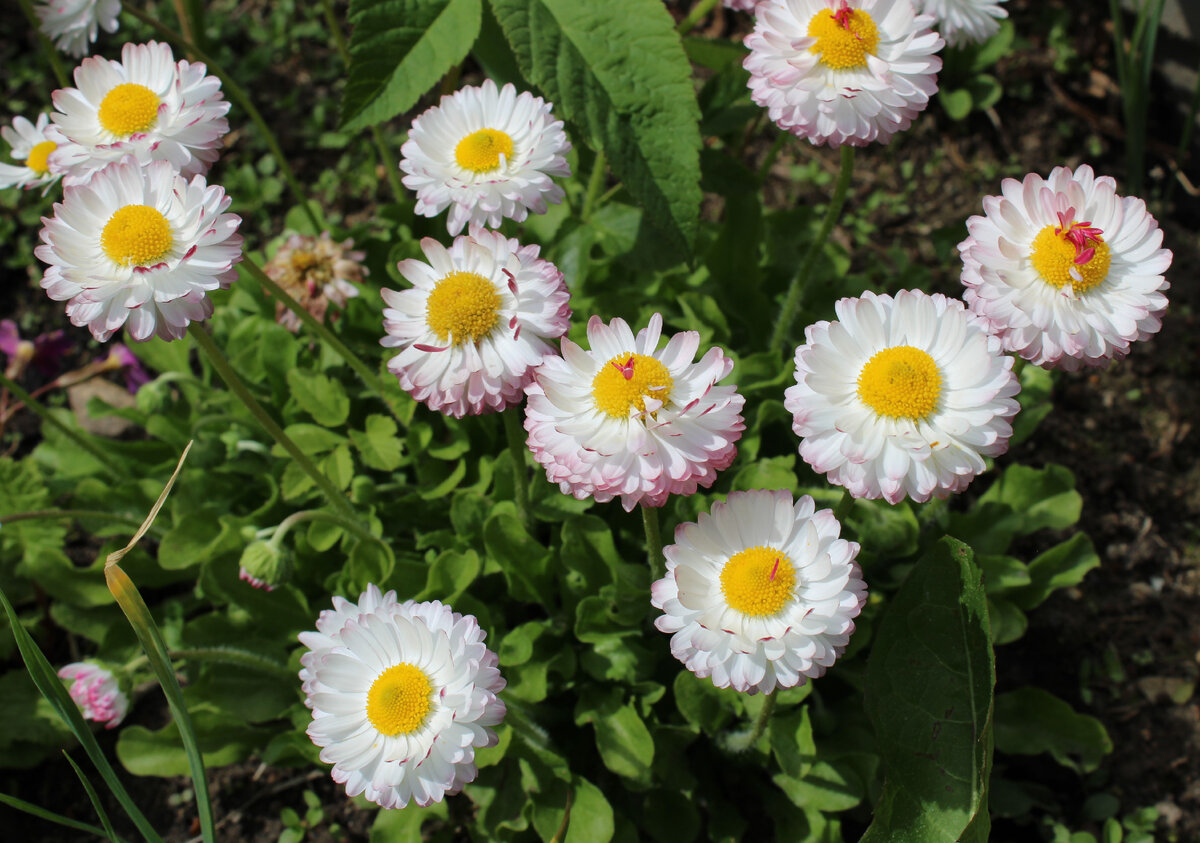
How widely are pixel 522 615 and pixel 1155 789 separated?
2050 mm

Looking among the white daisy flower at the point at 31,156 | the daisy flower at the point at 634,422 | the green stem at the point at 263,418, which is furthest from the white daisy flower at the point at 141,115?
the daisy flower at the point at 634,422

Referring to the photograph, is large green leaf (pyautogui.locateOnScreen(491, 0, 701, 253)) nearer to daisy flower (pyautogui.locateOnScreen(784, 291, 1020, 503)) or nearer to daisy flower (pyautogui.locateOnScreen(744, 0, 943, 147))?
daisy flower (pyautogui.locateOnScreen(744, 0, 943, 147))

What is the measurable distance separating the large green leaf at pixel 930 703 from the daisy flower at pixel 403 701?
38.6 inches

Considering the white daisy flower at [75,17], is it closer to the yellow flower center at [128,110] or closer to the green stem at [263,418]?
the yellow flower center at [128,110]

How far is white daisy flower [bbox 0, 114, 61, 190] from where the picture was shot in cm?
249

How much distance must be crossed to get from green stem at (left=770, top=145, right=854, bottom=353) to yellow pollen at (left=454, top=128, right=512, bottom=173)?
33.0 inches

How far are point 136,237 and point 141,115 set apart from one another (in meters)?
0.49

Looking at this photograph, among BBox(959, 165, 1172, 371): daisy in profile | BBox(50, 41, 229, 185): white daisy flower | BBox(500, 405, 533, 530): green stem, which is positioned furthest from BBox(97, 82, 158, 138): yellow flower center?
BBox(959, 165, 1172, 371): daisy in profile

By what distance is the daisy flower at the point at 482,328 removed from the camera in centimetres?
209

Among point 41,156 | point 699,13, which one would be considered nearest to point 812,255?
point 699,13

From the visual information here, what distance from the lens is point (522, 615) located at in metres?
3.08

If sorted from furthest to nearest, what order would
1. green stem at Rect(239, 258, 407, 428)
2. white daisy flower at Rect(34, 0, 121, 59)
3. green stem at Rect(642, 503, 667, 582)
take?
white daisy flower at Rect(34, 0, 121, 59) < green stem at Rect(239, 258, 407, 428) < green stem at Rect(642, 503, 667, 582)

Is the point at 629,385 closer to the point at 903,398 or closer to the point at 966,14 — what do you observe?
the point at 903,398

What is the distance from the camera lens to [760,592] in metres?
1.87
